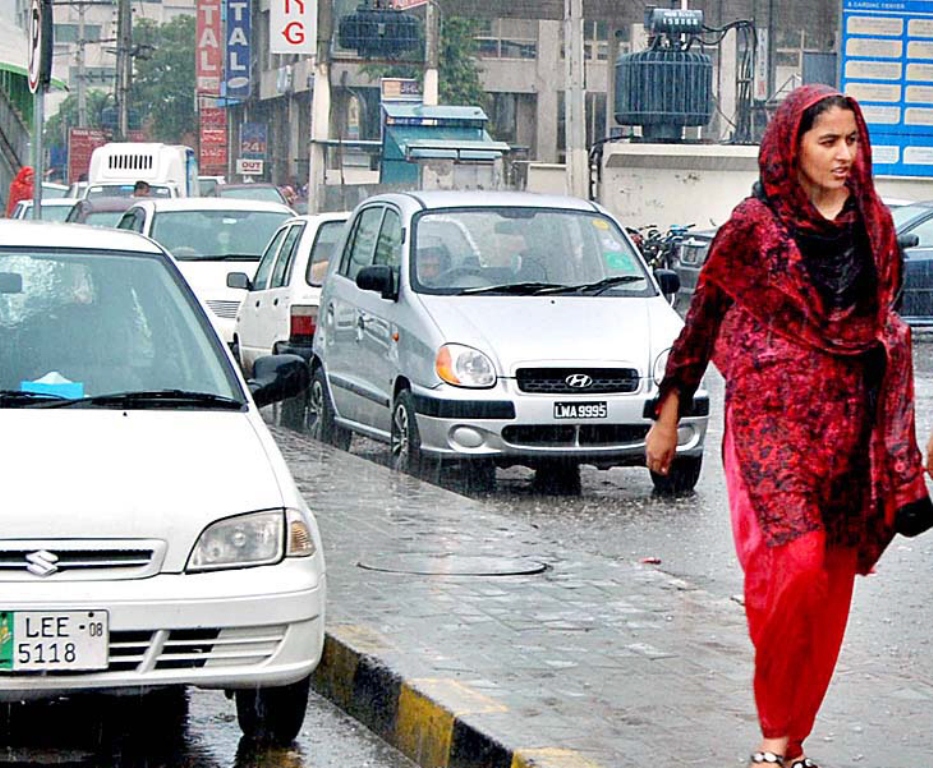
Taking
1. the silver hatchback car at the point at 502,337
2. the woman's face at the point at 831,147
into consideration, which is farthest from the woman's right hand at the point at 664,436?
the silver hatchback car at the point at 502,337

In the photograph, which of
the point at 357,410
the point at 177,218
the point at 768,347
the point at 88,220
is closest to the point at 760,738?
the point at 768,347

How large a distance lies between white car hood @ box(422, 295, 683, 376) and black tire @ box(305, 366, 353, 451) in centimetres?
190

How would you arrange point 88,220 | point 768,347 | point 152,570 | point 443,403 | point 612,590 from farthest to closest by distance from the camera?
point 88,220
point 443,403
point 612,590
point 152,570
point 768,347

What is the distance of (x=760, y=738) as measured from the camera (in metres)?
5.21

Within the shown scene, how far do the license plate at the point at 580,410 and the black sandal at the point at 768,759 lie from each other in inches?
242

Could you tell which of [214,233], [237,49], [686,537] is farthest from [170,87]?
[686,537]

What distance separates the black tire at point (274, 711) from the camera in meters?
5.56

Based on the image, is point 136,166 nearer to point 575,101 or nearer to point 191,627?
point 575,101

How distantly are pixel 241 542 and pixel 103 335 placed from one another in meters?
1.31

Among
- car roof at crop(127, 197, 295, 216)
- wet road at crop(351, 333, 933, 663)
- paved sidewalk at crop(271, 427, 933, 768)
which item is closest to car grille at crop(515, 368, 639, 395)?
wet road at crop(351, 333, 933, 663)

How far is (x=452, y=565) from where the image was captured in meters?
7.94

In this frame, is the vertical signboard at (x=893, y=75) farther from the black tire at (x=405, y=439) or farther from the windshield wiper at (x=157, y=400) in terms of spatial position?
the windshield wiper at (x=157, y=400)

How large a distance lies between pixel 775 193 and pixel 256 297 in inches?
435

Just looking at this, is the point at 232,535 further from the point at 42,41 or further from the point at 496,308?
the point at 42,41
